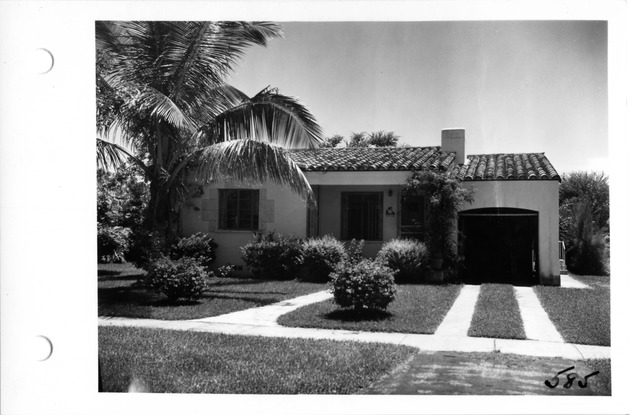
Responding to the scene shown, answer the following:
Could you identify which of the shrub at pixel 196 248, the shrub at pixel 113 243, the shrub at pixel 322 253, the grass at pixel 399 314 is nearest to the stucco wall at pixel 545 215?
the grass at pixel 399 314

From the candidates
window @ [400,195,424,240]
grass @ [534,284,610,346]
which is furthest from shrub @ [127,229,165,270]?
grass @ [534,284,610,346]

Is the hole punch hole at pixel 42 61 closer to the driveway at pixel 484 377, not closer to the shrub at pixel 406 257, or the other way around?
the driveway at pixel 484 377

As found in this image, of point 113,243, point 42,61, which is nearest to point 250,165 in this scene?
point 113,243

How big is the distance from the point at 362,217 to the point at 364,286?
1285 mm

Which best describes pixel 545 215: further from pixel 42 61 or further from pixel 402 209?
pixel 42 61

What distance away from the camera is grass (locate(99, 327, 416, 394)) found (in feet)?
17.4

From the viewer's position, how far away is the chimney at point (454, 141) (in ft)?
22.6

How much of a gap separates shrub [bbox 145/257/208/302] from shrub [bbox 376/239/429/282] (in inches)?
102

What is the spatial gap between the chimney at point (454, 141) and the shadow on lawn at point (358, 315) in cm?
243

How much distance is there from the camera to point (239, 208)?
840 centimetres

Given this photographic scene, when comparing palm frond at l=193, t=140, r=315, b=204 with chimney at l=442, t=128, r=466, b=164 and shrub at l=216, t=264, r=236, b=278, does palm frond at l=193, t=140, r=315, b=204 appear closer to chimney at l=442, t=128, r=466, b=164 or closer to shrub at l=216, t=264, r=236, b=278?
shrub at l=216, t=264, r=236, b=278

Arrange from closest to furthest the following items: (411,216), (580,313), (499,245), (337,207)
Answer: (580,313)
(499,245)
(337,207)
(411,216)

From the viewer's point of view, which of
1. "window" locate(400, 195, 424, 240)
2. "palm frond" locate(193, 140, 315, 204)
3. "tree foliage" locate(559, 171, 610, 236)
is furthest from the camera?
"window" locate(400, 195, 424, 240)

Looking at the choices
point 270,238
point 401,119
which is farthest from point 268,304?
point 401,119
